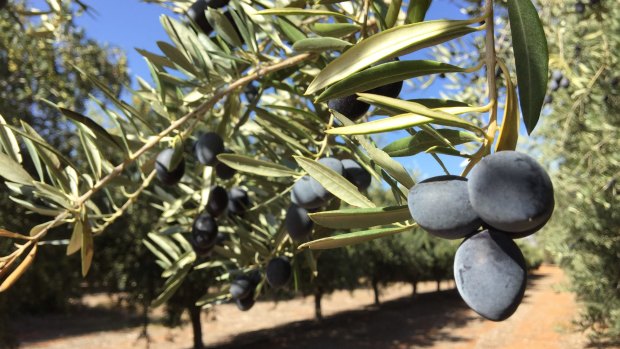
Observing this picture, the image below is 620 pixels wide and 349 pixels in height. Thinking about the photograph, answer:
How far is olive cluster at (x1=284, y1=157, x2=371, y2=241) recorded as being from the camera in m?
0.90

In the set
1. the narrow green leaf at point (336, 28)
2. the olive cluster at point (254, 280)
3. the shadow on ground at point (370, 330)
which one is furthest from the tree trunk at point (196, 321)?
the narrow green leaf at point (336, 28)

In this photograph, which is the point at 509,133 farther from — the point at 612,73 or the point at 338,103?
the point at 612,73

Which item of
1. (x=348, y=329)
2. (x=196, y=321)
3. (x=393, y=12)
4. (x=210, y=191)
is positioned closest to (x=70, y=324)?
(x=196, y=321)

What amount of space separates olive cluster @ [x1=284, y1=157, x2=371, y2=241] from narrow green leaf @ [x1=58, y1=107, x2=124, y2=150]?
403mm

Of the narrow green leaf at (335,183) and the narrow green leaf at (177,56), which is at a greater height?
the narrow green leaf at (177,56)

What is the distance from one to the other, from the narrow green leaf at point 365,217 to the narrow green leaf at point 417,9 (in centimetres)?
25

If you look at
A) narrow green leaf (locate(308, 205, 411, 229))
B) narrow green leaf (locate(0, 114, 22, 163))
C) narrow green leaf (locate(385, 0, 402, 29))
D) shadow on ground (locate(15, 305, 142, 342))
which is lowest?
shadow on ground (locate(15, 305, 142, 342))

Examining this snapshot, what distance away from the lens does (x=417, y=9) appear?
581 mm

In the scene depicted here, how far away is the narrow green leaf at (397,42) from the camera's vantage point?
48cm

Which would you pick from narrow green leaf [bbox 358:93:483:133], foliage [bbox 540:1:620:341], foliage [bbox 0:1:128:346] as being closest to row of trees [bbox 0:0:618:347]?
narrow green leaf [bbox 358:93:483:133]

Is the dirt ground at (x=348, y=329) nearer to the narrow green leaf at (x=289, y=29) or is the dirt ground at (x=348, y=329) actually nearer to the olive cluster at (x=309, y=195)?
the olive cluster at (x=309, y=195)

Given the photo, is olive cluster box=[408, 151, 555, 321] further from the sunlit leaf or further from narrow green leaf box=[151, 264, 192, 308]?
narrow green leaf box=[151, 264, 192, 308]

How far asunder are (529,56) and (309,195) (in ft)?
1.74

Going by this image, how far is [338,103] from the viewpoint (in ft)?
2.37
